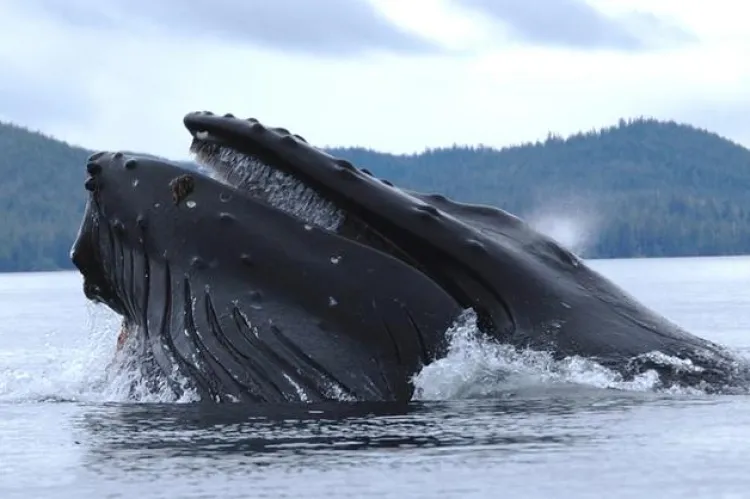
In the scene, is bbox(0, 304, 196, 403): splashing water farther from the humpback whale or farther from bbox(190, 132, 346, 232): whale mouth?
bbox(190, 132, 346, 232): whale mouth

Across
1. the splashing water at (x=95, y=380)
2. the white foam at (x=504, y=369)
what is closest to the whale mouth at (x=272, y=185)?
the white foam at (x=504, y=369)

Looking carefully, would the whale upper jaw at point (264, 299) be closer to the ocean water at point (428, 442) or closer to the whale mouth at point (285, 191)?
the whale mouth at point (285, 191)

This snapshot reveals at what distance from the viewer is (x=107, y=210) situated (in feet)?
38.8

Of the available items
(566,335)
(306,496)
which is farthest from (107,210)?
(306,496)

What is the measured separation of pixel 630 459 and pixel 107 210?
4318 mm

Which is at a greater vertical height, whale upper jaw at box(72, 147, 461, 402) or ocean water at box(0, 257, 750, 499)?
whale upper jaw at box(72, 147, 461, 402)

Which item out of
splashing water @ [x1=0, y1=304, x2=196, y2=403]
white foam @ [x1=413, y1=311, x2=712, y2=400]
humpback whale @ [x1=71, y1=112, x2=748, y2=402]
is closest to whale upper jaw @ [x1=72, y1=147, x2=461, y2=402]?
humpback whale @ [x1=71, y1=112, x2=748, y2=402]

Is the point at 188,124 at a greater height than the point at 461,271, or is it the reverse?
the point at 188,124

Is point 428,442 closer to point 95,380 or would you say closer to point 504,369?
point 504,369

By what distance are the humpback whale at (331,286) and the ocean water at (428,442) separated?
193mm

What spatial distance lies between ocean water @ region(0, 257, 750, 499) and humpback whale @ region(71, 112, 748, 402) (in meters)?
0.19

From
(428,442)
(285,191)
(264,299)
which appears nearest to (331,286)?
(264,299)

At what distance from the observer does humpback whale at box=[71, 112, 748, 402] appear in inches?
437

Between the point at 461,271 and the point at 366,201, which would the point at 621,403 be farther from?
the point at 366,201
